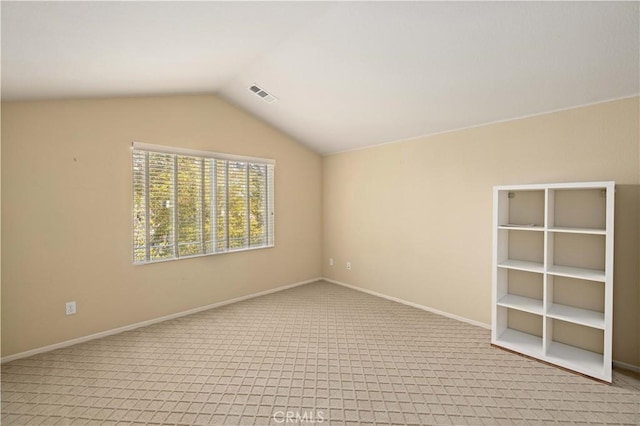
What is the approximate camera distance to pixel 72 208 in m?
2.88

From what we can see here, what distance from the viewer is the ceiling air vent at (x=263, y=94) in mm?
3577

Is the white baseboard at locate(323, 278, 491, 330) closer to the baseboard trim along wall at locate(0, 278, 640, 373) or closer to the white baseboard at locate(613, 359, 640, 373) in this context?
the baseboard trim along wall at locate(0, 278, 640, 373)

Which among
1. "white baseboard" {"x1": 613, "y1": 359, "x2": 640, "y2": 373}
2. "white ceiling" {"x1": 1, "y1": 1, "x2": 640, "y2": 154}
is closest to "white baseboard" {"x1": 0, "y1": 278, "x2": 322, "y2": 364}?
"white ceiling" {"x1": 1, "y1": 1, "x2": 640, "y2": 154}

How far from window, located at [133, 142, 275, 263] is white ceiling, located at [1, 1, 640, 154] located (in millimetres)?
872

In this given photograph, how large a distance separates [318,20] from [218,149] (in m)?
2.22

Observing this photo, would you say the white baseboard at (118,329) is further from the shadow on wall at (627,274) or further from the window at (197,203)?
the shadow on wall at (627,274)

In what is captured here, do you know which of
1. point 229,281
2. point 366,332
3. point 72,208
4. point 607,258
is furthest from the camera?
point 229,281

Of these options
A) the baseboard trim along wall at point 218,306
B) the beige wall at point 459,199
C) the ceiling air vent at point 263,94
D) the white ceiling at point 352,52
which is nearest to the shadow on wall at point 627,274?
the beige wall at point 459,199

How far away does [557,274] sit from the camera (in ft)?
8.11

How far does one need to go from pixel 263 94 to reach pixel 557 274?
3.61 meters

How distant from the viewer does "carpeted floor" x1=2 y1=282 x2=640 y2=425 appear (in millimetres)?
1947

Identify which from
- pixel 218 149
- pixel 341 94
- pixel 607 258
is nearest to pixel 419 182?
pixel 341 94

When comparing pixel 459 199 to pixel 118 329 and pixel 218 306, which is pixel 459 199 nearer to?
pixel 218 306

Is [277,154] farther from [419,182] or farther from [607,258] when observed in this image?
[607,258]
